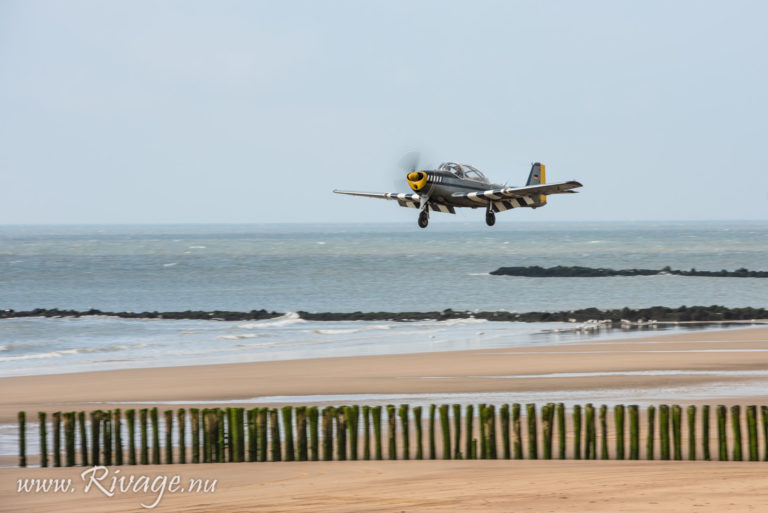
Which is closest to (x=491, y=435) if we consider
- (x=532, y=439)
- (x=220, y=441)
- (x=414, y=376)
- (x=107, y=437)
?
(x=532, y=439)

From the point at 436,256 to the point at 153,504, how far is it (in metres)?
157

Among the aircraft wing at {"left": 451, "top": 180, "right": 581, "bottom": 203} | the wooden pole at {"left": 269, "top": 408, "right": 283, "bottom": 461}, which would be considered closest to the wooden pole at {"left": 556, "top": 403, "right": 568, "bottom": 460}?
the wooden pole at {"left": 269, "top": 408, "right": 283, "bottom": 461}

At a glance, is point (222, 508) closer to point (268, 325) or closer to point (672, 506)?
point (672, 506)

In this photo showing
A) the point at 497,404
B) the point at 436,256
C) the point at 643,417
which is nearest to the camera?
the point at 643,417

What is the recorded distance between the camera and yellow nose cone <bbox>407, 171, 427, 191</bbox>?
105 feet

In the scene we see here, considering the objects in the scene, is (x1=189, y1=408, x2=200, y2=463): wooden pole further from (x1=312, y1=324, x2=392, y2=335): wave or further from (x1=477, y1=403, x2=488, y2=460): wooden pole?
(x1=312, y1=324, x2=392, y2=335): wave

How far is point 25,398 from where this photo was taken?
29641 millimetres

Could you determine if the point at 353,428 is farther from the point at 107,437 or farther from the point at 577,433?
the point at 107,437

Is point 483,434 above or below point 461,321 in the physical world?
above

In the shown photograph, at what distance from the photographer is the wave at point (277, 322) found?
60.8m

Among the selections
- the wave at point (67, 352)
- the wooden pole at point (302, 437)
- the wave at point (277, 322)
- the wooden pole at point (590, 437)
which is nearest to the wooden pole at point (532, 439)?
the wooden pole at point (590, 437)

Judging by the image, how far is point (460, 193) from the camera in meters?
32.5

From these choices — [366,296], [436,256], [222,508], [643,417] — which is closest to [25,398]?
[222,508]

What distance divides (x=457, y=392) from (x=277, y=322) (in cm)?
3598
